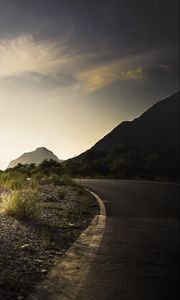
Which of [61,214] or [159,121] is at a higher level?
[159,121]

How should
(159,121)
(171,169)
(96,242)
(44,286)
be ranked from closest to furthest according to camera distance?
(44,286) → (96,242) → (171,169) → (159,121)

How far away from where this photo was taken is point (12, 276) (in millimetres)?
4914

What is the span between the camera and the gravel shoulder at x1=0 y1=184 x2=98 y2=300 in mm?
4733

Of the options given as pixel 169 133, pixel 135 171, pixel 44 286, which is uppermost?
pixel 169 133

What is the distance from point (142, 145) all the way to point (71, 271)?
294ft

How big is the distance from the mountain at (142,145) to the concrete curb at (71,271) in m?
29.3

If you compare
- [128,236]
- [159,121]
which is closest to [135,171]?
[128,236]

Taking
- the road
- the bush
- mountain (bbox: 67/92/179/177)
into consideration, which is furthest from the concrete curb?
mountain (bbox: 67/92/179/177)

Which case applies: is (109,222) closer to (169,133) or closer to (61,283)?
(61,283)

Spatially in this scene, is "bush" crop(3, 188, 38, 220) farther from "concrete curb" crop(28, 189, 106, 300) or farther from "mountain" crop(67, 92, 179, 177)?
"mountain" crop(67, 92, 179, 177)

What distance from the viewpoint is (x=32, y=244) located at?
6863mm

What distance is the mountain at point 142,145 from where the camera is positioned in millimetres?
42025

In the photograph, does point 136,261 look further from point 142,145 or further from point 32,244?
point 142,145

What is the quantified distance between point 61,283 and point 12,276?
1.99 ft
